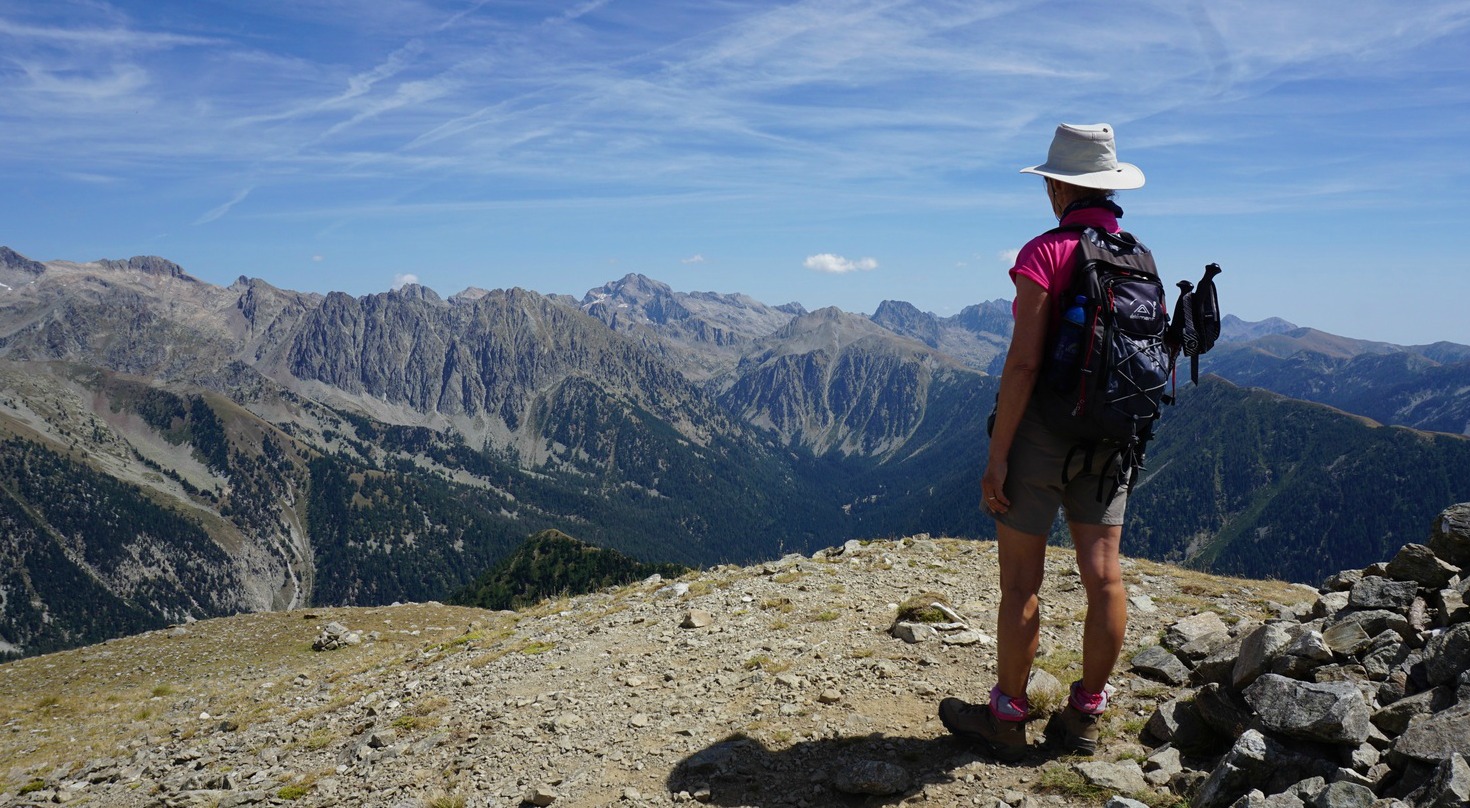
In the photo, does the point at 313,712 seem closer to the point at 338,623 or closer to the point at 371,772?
the point at 371,772

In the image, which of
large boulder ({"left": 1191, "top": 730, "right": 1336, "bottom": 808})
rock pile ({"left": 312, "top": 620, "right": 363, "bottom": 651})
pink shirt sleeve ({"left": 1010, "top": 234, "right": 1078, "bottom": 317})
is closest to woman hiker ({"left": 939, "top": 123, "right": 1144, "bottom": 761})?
pink shirt sleeve ({"left": 1010, "top": 234, "right": 1078, "bottom": 317})

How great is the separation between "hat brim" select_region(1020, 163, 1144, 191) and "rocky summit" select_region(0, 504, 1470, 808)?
402 cm

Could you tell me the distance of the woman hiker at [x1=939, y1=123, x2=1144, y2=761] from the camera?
6164 mm

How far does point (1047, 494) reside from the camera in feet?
21.1

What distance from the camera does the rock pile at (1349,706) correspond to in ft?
15.2

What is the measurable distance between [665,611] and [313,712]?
5.93m

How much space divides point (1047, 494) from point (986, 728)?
2258mm

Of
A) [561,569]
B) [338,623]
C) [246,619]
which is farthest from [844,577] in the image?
[561,569]

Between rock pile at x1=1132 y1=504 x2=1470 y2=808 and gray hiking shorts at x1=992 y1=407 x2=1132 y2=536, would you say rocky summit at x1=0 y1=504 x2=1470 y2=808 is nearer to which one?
rock pile at x1=1132 y1=504 x2=1470 y2=808

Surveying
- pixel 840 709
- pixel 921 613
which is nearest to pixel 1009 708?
pixel 840 709

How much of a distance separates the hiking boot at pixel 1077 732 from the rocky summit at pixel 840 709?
0.15m

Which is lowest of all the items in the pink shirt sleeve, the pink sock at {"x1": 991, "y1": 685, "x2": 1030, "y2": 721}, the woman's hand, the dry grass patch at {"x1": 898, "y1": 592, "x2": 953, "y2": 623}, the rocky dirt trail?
the rocky dirt trail

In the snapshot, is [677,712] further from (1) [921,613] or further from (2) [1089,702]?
(2) [1089,702]

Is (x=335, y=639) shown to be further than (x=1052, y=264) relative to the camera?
Yes
